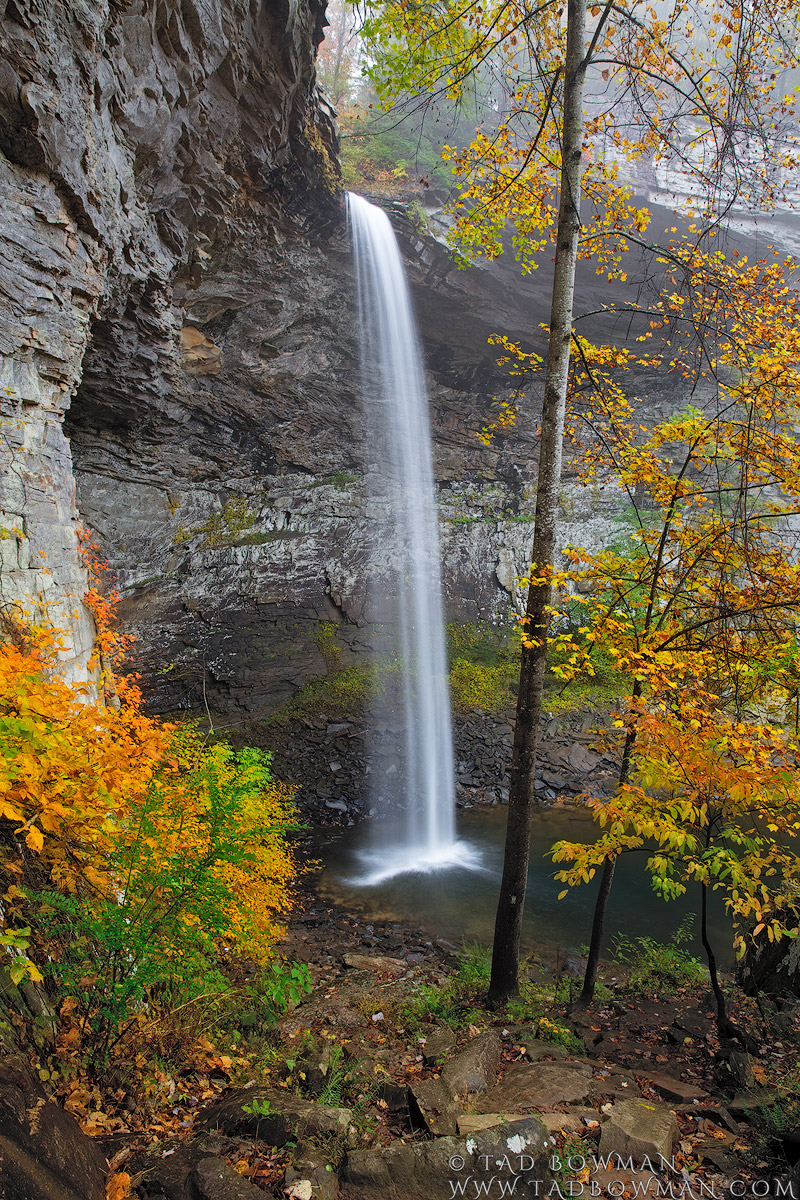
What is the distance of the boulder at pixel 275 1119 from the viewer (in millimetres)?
2551

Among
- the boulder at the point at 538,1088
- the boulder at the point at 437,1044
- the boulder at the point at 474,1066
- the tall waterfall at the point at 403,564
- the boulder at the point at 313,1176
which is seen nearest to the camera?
the boulder at the point at 313,1176

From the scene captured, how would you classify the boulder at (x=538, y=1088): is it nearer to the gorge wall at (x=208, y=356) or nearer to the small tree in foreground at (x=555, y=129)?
the small tree in foreground at (x=555, y=129)

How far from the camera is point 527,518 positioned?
62.4 ft

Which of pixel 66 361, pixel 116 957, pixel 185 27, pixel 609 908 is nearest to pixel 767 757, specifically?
pixel 116 957

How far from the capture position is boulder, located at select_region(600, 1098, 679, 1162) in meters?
2.51

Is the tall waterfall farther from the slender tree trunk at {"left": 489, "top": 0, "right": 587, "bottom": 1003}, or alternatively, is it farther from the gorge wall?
the slender tree trunk at {"left": 489, "top": 0, "right": 587, "bottom": 1003}

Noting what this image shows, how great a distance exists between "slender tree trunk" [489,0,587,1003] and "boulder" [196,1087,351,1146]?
2.33 meters

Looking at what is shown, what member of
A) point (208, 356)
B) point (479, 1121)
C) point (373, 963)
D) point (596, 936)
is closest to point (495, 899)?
point (373, 963)

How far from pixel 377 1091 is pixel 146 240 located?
11.8 meters

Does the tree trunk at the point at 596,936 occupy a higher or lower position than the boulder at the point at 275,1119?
lower

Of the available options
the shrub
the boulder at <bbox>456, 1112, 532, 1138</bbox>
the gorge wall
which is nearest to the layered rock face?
the gorge wall

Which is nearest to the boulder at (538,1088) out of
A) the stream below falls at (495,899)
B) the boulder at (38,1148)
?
the boulder at (38,1148)

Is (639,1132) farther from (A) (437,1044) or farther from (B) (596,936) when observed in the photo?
(B) (596,936)

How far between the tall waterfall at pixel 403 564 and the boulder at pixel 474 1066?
7156 mm
